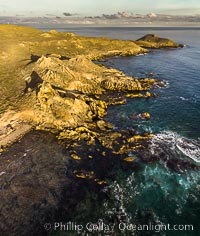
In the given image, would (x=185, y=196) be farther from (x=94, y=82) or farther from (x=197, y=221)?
(x=94, y=82)

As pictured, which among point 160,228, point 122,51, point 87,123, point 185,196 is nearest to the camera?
point 160,228

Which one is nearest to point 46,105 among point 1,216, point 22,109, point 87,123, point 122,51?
point 22,109

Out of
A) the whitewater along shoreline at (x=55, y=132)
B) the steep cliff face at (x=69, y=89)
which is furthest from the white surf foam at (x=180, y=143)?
the steep cliff face at (x=69, y=89)

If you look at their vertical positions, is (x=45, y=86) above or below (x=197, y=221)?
above

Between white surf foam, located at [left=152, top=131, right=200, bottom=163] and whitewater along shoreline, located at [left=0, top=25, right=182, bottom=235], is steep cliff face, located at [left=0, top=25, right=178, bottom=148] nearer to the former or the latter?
whitewater along shoreline, located at [left=0, top=25, right=182, bottom=235]

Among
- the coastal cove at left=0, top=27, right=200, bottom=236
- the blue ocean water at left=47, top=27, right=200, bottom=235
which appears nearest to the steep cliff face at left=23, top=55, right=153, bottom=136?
the coastal cove at left=0, top=27, right=200, bottom=236

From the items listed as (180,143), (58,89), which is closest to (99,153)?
(180,143)

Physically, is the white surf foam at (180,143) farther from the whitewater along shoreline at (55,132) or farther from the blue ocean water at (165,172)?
the whitewater along shoreline at (55,132)
